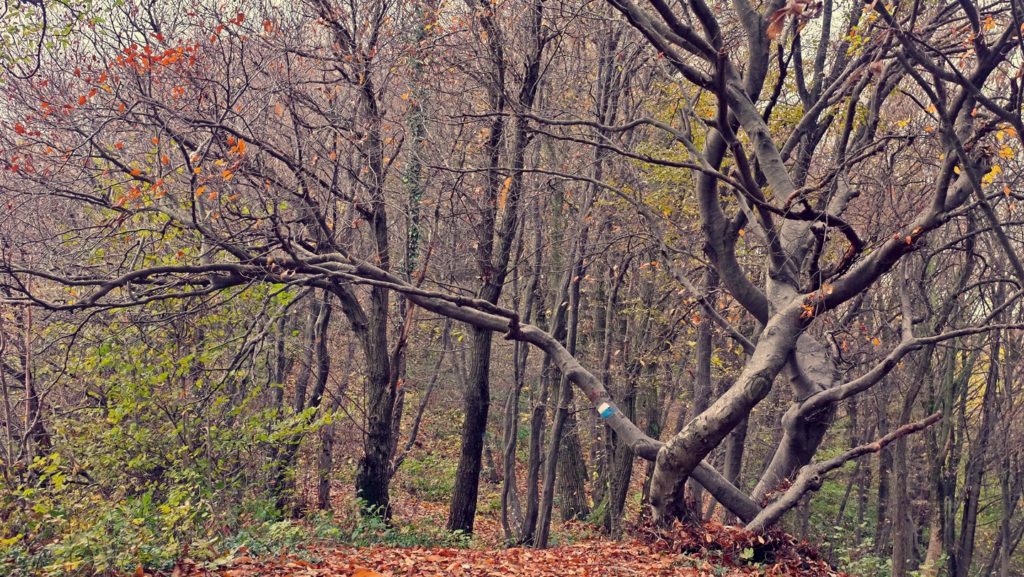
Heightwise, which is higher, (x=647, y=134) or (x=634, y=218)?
(x=647, y=134)

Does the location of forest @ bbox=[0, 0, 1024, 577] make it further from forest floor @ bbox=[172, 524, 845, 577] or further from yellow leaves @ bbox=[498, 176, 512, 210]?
yellow leaves @ bbox=[498, 176, 512, 210]

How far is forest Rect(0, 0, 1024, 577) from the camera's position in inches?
239

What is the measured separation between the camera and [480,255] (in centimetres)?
1016

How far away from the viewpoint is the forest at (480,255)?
19.9ft

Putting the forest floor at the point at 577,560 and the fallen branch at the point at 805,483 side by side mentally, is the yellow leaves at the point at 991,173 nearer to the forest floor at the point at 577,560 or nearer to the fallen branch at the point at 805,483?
the fallen branch at the point at 805,483

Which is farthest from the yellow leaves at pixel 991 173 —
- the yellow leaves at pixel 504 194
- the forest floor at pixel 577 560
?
the yellow leaves at pixel 504 194

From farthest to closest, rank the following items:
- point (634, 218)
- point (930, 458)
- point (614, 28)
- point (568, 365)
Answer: point (930, 458), point (634, 218), point (614, 28), point (568, 365)

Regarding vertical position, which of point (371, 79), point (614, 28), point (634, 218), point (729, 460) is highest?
point (614, 28)

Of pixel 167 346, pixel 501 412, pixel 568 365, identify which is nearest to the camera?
pixel 568 365

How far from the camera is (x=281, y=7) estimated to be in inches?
391

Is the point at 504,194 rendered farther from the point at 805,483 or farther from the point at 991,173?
the point at 991,173

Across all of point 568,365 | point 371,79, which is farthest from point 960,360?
point 371,79

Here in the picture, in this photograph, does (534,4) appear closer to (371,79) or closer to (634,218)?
(371,79)

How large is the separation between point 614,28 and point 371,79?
11.7ft
